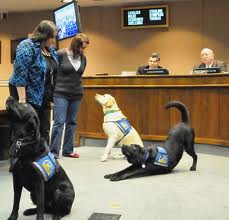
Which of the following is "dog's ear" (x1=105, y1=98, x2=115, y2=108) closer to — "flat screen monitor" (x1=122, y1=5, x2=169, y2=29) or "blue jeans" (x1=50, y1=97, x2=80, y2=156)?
"blue jeans" (x1=50, y1=97, x2=80, y2=156)

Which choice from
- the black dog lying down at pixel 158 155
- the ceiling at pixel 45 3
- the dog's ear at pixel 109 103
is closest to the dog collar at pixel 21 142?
the black dog lying down at pixel 158 155

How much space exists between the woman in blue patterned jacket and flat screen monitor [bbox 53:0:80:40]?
8.33ft

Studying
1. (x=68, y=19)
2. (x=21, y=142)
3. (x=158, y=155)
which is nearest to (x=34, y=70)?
(x=21, y=142)

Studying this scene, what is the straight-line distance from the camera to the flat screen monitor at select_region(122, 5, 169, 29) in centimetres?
940

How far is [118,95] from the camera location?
5.88 m

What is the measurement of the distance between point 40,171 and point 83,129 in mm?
3464

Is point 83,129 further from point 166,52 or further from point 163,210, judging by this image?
point 166,52

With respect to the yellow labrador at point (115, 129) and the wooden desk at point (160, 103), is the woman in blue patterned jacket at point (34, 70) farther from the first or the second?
the wooden desk at point (160, 103)

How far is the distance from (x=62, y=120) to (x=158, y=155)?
133cm

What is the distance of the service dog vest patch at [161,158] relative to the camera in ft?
13.7

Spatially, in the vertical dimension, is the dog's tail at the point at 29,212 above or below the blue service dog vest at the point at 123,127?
below

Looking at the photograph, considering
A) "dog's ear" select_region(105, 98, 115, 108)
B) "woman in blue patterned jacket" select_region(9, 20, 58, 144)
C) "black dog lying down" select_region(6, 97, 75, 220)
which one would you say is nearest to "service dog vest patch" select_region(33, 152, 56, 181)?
"black dog lying down" select_region(6, 97, 75, 220)

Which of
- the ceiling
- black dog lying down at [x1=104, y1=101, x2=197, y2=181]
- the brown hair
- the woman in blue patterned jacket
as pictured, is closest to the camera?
the woman in blue patterned jacket

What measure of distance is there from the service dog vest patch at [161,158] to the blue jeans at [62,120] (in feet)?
4.26
